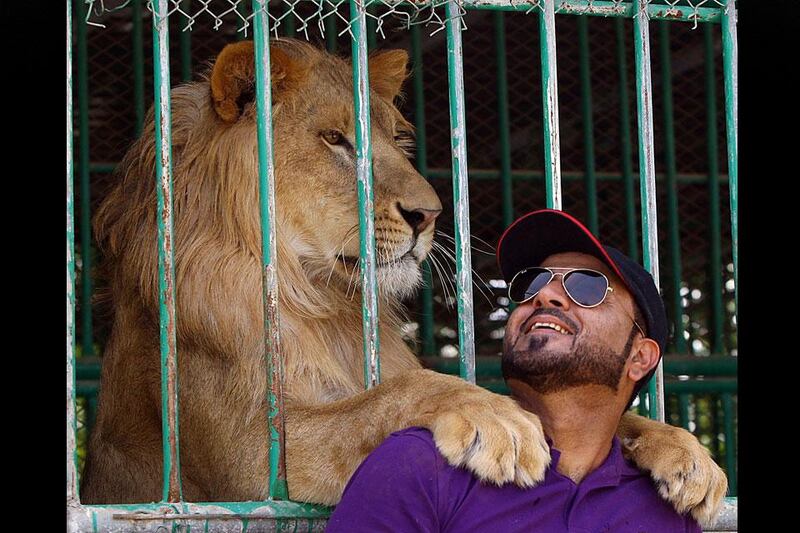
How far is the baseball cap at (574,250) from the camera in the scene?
295 cm

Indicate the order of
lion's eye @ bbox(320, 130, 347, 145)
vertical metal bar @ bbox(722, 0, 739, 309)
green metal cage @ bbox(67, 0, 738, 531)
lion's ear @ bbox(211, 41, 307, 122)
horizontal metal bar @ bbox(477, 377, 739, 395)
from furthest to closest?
horizontal metal bar @ bbox(477, 377, 739, 395), green metal cage @ bbox(67, 0, 738, 531), lion's eye @ bbox(320, 130, 347, 145), lion's ear @ bbox(211, 41, 307, 122), vertical metal bar @ bbox(722, 0, 739, 309)

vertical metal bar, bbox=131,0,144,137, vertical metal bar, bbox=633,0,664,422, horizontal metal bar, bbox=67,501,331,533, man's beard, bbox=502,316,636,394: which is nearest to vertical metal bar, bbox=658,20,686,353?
vertical metal bar, bbox=131,0,144,137

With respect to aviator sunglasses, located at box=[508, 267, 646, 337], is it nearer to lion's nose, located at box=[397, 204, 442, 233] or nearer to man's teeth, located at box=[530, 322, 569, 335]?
man's teeth, located at box=[530, 322, 569, 335]

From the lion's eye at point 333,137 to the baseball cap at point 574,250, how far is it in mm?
1033

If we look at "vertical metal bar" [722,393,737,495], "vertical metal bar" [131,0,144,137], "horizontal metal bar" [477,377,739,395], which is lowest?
"vertical metal bar" [722,393,737,495]

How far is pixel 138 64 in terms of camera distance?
6.40 meters

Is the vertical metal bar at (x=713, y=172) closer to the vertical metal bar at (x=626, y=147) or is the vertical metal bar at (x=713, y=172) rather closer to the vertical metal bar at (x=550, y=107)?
the vertical metal bar at (x=626, y=147)

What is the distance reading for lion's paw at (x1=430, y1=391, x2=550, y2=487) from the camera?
2699 mm

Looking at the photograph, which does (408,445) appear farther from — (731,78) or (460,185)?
(731,78)
